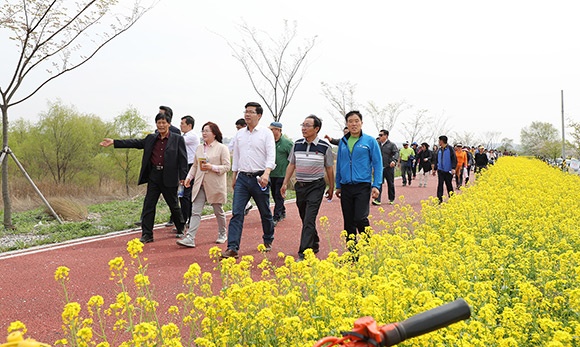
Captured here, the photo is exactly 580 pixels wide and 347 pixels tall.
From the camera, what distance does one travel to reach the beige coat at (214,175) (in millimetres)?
6895

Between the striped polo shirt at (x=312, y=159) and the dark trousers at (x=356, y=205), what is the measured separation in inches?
15.5

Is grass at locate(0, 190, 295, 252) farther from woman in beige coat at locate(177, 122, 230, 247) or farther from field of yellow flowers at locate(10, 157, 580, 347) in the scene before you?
field of yellow flowers at locate(10, 157, 580, 347)

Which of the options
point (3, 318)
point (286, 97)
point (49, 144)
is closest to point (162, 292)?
point (3, 318)

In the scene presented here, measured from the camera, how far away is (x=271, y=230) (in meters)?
6.58

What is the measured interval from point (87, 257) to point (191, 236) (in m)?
1.46

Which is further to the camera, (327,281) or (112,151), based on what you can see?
(112,151)

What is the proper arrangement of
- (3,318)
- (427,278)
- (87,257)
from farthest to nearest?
(87,257) < (3,318) < (427,278)

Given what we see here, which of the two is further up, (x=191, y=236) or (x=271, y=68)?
(x=271, y=68)

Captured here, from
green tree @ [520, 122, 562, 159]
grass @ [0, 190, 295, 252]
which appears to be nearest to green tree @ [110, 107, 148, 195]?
grass @ [0, 190, 295, 252]

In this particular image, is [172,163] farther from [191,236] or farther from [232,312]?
[232,312]

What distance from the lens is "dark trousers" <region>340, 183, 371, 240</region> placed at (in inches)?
228

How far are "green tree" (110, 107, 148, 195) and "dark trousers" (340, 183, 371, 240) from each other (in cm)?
2253

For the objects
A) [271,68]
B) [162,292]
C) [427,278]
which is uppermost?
[271,68]

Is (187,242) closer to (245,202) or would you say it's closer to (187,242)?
(187,242)
